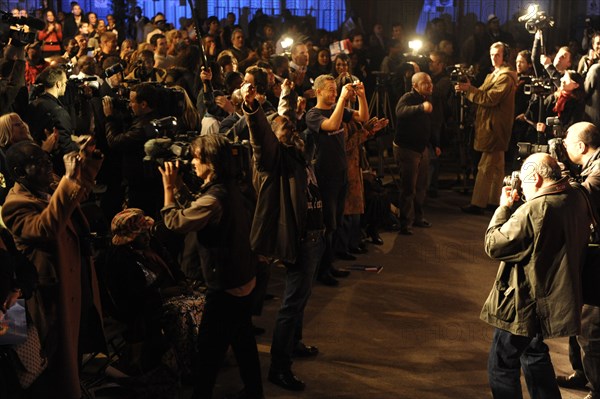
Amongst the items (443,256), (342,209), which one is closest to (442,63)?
(443,256)

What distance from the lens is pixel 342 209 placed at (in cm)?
764

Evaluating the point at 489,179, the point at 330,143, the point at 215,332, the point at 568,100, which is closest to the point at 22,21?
the point at 330,143

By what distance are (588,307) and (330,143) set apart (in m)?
2.74

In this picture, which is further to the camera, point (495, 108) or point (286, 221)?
point (495, 108)

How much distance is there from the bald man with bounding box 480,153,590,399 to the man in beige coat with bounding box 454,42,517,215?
5409 mm

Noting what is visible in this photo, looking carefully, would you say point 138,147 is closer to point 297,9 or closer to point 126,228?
point 126,228

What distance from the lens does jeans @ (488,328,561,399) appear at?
15.7 ft

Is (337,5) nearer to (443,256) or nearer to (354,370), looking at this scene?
(443,256)

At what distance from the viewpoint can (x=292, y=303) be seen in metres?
5.66

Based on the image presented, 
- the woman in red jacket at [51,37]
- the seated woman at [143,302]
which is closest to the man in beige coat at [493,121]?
the seated woman at [143,302]

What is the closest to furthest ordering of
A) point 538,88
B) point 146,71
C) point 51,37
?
point 538,88 → point 146,71 → point 51,37

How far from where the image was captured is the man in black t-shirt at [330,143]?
7.08 m

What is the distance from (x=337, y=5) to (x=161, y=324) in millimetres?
14208

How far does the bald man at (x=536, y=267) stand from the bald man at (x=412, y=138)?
4596mm
